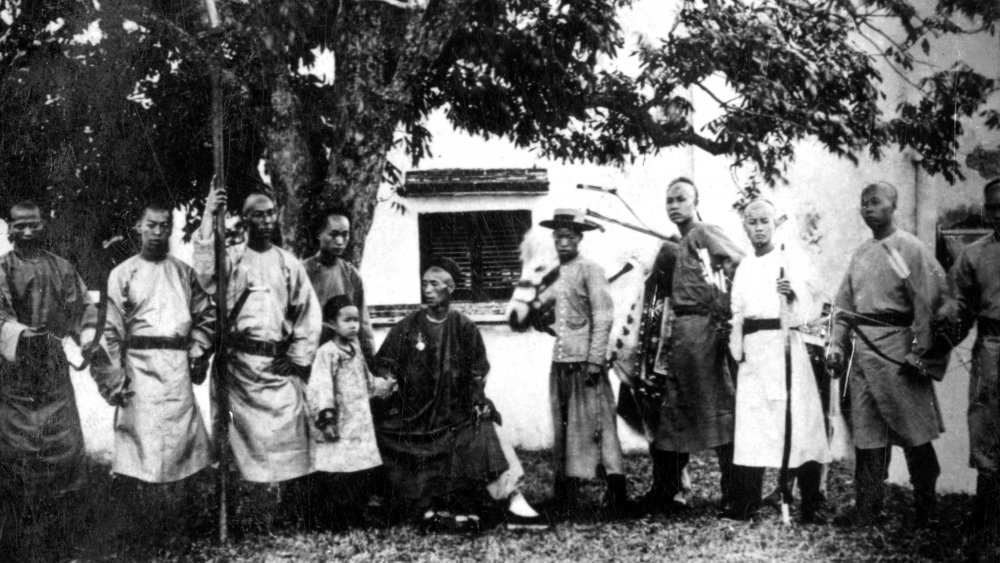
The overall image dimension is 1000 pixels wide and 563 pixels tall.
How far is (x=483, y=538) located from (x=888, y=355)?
94.8 inches

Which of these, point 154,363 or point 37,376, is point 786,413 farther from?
point 37,376

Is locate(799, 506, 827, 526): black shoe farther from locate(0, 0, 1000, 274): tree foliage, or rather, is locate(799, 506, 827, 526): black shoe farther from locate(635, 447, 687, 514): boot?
locate(0, 0, 1000, 274): tree foliage

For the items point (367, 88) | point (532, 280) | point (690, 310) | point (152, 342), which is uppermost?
point (367, 88)

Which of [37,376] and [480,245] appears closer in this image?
[37,376]

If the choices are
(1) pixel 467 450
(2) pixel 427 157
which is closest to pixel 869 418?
(1) pixel 467 450

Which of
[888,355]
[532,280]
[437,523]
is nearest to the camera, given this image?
[888,355]

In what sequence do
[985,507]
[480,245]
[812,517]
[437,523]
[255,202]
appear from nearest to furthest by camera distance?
[985,507], [812,517], [437,523], [255,202], [480,245]

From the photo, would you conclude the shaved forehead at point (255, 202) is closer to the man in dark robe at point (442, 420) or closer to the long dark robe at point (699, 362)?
the man in dark robe at point (442, 420)

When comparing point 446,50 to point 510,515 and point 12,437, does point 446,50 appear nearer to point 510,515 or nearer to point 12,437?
point 510,515

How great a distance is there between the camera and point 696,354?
486 cm

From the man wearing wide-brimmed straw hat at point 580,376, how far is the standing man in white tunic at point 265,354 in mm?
1467

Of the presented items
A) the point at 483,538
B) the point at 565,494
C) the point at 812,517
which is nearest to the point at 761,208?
the point at 812,517

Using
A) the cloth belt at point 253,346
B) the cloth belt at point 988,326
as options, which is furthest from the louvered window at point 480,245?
the cloth belt at point 988,326

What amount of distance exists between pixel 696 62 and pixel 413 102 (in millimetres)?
1755
